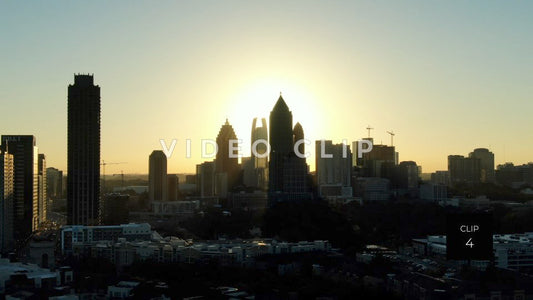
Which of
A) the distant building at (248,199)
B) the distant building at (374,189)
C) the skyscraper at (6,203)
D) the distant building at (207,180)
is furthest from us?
the distant building at (207,180)

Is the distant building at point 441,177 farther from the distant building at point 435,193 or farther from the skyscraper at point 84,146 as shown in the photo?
the skyscraper at point 84,146

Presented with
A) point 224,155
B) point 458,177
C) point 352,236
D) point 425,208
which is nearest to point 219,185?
point 224,155

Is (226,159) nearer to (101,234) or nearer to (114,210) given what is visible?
(114,210)

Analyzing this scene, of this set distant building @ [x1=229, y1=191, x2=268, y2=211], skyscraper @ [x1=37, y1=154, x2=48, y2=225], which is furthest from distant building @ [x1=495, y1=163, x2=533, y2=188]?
skyscraper @ [x1=37, y1=154, x2=48, y2=225]

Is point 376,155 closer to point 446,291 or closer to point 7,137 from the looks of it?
point 7,137

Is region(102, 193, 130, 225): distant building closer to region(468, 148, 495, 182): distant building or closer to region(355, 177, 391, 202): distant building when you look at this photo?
region(355, 177, 391, 202): distant building

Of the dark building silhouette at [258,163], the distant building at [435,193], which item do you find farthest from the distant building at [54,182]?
the distant building at [435,193]
